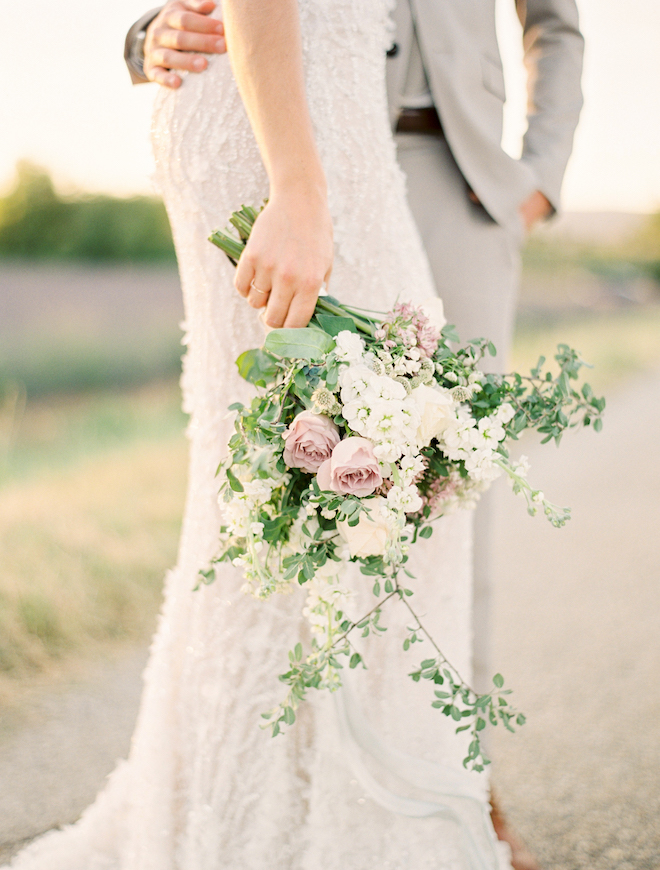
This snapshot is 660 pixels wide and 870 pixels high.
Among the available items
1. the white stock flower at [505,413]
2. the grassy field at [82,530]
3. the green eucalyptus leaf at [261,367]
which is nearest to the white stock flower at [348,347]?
the green eucalyptus leaf at [261,367]

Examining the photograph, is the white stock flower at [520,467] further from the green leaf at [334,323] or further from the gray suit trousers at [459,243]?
the gray suit trousers at [459,243]

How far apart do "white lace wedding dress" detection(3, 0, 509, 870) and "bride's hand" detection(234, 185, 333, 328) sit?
0.15m

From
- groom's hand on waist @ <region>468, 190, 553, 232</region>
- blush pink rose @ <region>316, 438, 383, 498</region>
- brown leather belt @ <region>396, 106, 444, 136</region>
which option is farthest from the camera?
groom's hand on waist @ <region>468, 190, 553, 232</region>

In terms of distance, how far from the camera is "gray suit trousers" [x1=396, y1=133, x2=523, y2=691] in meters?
1.40

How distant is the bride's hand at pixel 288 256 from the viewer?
3.51 ft

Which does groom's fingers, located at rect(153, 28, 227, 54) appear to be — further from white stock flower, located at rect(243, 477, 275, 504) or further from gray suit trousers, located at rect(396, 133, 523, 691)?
white stock flower, located at rect(243, 477, 275, 504)

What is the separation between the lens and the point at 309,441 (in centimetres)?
93

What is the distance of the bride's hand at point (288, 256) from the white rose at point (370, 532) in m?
0.31

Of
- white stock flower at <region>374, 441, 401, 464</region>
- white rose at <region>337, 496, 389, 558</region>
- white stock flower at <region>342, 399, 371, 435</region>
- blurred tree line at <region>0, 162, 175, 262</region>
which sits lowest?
white rose at <region>337, 496, 389, 558</region>

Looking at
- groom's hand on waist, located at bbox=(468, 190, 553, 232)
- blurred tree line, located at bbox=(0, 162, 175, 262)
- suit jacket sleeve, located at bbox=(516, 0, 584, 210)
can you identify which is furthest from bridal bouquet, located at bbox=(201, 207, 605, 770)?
blurred tree line, located at bbox=(0, 162, 175, 262)

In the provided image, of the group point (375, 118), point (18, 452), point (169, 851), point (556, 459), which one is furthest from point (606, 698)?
point (18, 452)

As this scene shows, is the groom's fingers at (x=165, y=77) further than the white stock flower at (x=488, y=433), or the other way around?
the groom's fingers at (x=165, y=77)

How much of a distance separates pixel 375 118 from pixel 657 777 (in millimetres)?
1846

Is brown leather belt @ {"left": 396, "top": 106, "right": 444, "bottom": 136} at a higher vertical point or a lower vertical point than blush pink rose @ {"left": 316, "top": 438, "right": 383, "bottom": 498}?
higher
